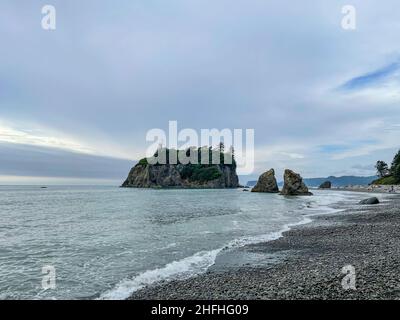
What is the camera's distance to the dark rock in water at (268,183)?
147625 mm

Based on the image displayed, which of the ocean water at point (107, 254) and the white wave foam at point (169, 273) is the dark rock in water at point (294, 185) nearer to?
the ocean water at point (107, 254)

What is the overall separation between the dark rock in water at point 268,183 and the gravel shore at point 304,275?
127 metres

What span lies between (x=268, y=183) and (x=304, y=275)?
139 m

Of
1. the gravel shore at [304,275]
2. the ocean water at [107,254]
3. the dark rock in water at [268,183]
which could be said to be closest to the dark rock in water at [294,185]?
the dark rock in water at [268,183]

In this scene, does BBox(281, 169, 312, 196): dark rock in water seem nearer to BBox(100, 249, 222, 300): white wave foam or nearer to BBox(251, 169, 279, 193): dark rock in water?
BBox(251, 169, 279, 193): dark rock in water

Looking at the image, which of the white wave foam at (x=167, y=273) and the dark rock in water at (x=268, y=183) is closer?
the white wave foam at (x=167, y=273)

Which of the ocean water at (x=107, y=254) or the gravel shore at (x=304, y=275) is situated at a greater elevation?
the gravel shore at (x=304, y=275)

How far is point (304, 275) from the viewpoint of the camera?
1312 centimetres

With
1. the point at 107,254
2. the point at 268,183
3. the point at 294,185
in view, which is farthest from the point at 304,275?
the point at 268,183

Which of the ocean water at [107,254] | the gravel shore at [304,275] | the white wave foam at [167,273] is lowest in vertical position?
the ocean water at [107,254]

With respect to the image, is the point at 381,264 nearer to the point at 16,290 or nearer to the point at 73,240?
the point at 16,290

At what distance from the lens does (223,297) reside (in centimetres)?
1131
